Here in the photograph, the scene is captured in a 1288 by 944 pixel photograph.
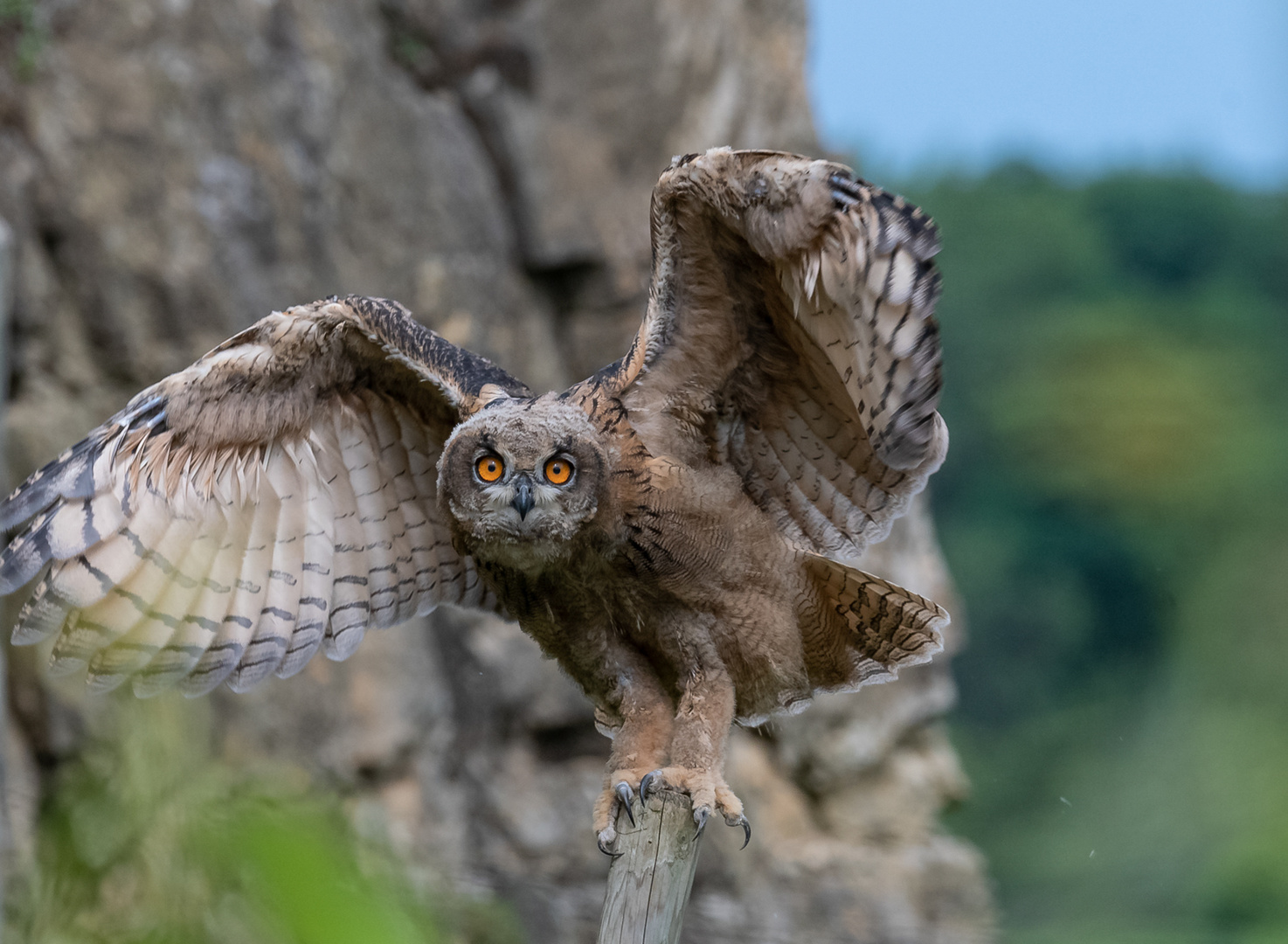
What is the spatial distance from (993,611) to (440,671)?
19930mm

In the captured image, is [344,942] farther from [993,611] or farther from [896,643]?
[993,611]

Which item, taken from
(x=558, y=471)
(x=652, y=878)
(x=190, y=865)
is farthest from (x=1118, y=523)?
(x=190, y=865)

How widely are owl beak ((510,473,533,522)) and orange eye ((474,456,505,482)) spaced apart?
0.27 ft

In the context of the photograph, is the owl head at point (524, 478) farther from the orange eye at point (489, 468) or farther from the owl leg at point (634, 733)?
the owl leg at point (634, 733)

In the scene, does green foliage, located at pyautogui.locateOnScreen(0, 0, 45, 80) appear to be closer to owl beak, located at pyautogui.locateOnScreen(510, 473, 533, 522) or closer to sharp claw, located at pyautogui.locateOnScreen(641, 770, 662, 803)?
owl beak, located at pyautogui.locateOnScreen(510, 473, 533, 522)

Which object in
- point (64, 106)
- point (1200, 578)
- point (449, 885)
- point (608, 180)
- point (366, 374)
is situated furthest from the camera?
point (1200, 578)

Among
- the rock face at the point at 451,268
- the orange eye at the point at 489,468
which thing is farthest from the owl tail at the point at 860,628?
the rock face at the point at 451,268

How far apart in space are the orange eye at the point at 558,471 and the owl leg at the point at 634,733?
630mm

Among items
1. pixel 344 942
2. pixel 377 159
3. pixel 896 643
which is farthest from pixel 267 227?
pixel 344 942

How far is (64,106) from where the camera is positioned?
6.77 meters

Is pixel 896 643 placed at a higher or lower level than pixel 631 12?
lower

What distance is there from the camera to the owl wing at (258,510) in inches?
129

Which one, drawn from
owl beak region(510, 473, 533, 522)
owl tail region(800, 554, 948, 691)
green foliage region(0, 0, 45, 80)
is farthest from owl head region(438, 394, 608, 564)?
green foliage region(0, 0, 45, 80)

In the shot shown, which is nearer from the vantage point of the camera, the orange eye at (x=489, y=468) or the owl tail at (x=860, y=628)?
the orange eye at (x=489, y=468)
